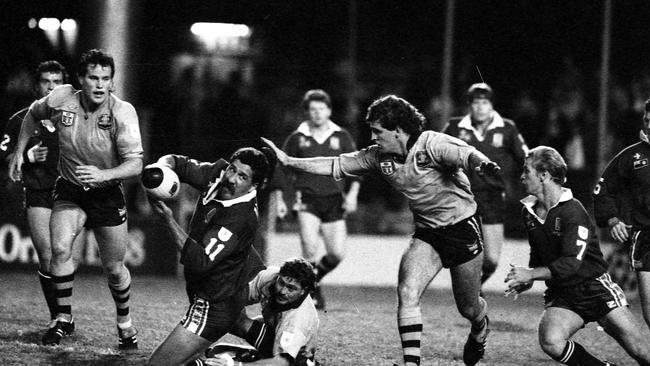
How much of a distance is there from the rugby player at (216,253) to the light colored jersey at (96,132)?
1014 mm

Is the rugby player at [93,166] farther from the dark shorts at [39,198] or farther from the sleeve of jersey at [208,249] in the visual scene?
the sleeve of jersey at [208,249]

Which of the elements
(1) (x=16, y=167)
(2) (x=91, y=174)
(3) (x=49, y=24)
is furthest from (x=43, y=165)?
(3) (x=49, y=24)

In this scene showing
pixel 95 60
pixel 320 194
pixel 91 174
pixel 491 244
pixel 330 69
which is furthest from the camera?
pixel 330 69

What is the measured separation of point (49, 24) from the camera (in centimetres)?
1365

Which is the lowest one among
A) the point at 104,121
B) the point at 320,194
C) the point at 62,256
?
the point at 320,194

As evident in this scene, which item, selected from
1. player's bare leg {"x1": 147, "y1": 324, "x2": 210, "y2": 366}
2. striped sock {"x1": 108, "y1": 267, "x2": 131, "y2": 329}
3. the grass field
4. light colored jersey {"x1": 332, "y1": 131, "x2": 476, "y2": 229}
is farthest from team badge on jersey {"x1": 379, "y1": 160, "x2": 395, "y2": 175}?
striped sock {"x1": 108, "y1": 267, "x2": 131, "y2": 329}

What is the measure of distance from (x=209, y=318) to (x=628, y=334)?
8.15 feet

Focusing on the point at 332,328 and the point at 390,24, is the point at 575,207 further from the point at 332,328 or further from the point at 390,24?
the point at 390,24

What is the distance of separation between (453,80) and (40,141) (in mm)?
7213

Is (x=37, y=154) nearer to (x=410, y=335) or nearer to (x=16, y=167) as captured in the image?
(x=16, y=167)

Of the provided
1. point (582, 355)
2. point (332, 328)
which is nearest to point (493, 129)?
point (332, 328)

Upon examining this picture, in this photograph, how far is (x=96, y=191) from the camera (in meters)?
6.78

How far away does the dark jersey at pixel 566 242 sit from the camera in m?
5.88

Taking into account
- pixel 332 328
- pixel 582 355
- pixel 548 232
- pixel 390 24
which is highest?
pixel 390 24
